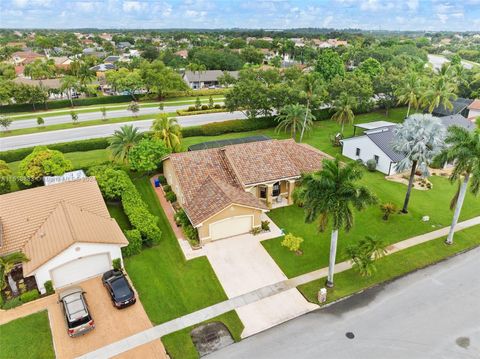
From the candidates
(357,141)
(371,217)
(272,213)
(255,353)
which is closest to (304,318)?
(255,353)

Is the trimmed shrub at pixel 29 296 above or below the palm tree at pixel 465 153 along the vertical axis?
below

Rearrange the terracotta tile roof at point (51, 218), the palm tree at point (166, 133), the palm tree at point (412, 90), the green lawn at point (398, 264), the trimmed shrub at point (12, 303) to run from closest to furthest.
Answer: the trimmed shrub at point (12, 303) < the terracotta tile roof at point (51, 218) < the green lawn at point (398, 264) < the palm tree at point (166, 133) < the palm tree at point (412, 90)

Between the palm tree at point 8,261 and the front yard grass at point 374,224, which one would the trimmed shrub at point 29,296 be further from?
the front yard grass at point 374,224

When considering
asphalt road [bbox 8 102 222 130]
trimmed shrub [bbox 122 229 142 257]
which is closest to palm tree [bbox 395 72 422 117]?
asphalt road [bbox 8 102 222 130]

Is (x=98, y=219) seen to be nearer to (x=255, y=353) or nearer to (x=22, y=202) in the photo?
(x=22, y=202)

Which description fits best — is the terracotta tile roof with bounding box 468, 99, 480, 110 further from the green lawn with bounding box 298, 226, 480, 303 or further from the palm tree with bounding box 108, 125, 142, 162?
the palm tree with bounding box 108, 125, 142, 162

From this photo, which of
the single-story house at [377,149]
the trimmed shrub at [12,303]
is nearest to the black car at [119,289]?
the trimmed shrub at [12,303]
